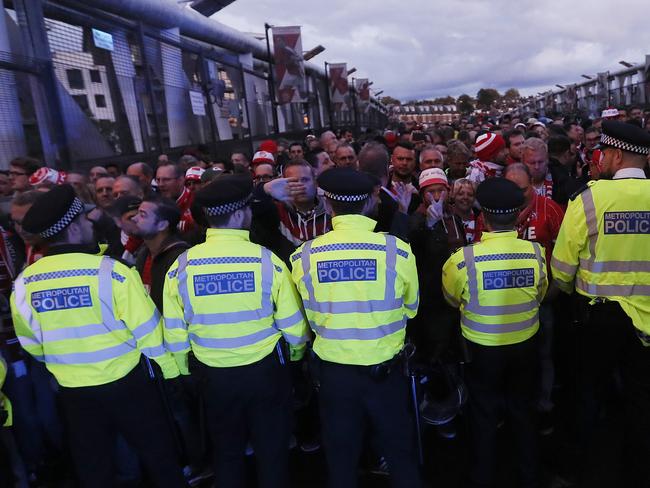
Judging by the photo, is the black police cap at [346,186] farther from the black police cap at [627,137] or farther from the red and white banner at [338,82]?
the red and white banner at [338,82]

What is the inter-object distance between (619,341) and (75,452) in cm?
300

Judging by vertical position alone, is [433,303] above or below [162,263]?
below

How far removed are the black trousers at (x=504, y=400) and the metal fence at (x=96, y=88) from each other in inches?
227

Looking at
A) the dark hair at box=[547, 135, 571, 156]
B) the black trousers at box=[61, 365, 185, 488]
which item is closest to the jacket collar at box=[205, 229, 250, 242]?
the black trousers at box=[61, 365, 185, 488]

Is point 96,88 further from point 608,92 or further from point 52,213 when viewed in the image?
point 608,92

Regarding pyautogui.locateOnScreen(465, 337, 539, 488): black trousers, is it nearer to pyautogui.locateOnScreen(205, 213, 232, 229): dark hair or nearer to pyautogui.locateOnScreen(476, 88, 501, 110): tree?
pyautogui.locateOnScreen(205, 213, 232, 229): dark hair

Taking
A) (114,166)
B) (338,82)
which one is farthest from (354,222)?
(338,82)

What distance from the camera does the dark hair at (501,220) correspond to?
246cm

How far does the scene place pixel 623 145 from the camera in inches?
95.3

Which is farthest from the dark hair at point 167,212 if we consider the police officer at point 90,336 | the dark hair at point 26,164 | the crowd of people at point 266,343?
the dark hair at point 26,164

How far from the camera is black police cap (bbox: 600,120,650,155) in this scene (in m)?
2.39

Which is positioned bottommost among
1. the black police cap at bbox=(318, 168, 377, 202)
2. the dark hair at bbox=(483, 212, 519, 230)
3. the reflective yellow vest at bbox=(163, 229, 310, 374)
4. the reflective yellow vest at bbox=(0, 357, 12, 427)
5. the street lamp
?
the reflective yellow vest at bbox=(0, 357, 12, 427)

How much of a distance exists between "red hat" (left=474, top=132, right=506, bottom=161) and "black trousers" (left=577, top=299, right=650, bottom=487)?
282 centimetres

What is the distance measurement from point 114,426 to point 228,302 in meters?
0.99
